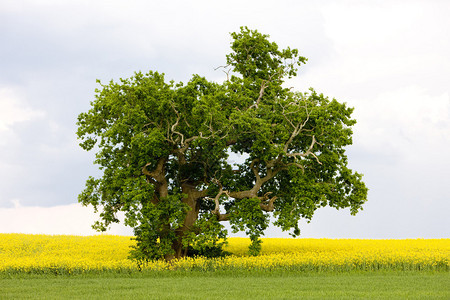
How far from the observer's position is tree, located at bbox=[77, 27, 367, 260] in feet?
100

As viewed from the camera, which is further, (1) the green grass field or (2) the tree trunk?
(2) the tree trunk

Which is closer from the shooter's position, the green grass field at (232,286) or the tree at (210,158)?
the green grass field at (232,286)

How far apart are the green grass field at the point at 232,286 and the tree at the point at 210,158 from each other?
436 centimetres

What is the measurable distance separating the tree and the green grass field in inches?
172

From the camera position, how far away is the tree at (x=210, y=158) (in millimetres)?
30609

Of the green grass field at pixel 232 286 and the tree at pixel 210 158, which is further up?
the tree at pixel 210 158

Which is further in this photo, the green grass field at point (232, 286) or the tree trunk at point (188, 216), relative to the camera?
the tree trunk at point (188, 216)

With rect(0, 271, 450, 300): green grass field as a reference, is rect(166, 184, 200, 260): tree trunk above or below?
above

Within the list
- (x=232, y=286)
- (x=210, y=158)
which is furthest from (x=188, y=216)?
(x=232, y=286)

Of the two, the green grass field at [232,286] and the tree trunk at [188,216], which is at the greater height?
the tree trunk at [188,216]

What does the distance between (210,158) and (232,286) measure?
34.5ft

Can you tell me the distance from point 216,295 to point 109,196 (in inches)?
540

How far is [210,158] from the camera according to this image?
3203 centimetres

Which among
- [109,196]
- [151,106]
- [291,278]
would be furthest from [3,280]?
[291,278]
